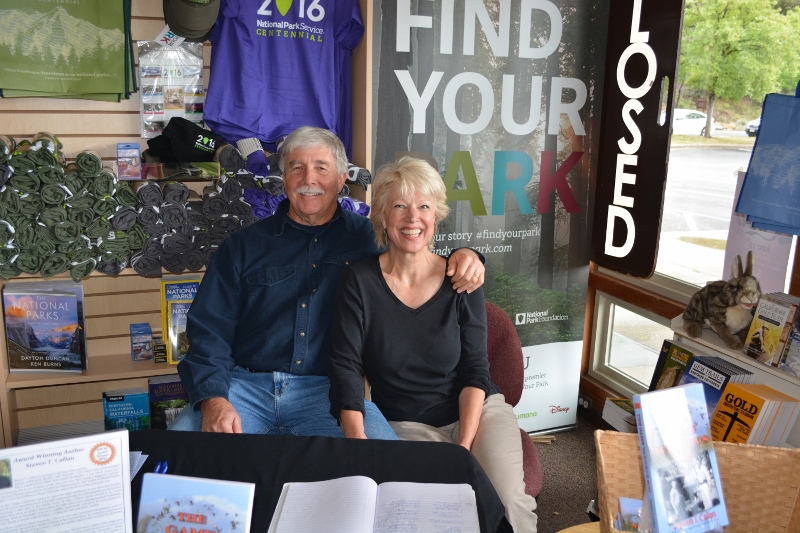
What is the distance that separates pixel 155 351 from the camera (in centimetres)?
279

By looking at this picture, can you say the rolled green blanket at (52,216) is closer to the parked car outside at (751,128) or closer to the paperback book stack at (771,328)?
the paperback book stack at (771,328)

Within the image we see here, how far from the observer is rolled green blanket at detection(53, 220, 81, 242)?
2.42 meters

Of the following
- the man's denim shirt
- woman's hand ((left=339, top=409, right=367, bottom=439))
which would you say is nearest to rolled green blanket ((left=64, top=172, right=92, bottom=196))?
the man's denim shirt

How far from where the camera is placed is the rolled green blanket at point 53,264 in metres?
2.45

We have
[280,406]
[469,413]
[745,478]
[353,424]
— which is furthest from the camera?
[280,406]

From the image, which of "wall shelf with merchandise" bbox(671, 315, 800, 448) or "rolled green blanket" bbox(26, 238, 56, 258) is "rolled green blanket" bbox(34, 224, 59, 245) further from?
"wall shelf with merchandise" bbox(671, 315, 800, 448)

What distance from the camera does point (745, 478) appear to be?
1.31 meters

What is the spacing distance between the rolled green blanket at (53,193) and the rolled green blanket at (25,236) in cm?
12

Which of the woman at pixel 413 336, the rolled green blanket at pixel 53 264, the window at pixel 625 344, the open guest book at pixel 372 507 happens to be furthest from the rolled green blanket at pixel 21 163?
the window at pixel 625 344

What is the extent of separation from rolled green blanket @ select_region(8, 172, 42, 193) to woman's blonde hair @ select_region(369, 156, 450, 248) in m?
1.29

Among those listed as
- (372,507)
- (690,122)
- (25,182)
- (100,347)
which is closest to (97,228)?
(25,182)

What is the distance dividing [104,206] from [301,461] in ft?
5.18

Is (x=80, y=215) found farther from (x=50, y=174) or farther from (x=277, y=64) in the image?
(x=277, y=64)

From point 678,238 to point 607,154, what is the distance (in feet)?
1.83
